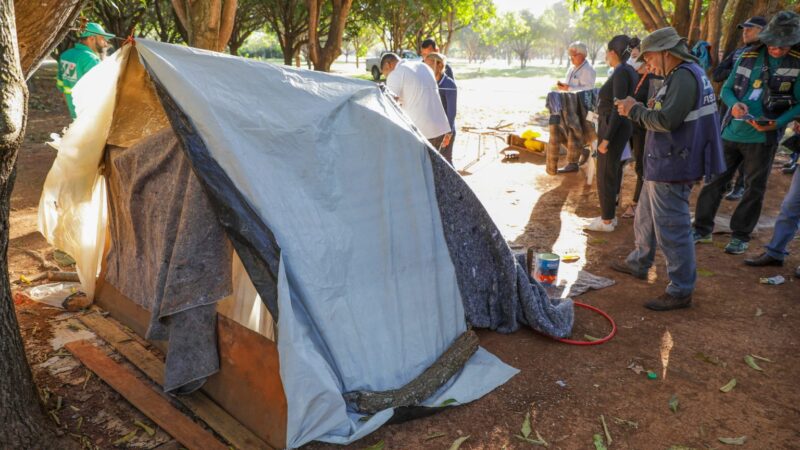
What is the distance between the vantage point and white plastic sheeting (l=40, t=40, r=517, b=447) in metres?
2.75

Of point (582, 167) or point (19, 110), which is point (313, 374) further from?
point (582, 167)

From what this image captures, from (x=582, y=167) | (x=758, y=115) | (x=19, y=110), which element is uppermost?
(x=19, y=110)

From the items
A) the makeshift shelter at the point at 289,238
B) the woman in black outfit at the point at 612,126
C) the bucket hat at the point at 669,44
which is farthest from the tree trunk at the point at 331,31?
the bucket hat at the point at 669,44

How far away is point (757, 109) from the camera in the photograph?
5.00 m

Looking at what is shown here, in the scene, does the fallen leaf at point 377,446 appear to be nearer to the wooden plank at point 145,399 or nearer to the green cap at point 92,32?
the wooden plank at point 145,399

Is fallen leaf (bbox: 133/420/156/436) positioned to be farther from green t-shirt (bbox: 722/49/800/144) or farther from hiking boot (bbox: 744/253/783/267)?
green t-shirt (bbox: 722/49/800/144)

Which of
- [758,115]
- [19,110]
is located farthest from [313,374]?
[758,115]

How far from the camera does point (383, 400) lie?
297 centimetres

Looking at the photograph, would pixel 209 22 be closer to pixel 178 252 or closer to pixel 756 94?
pixel 178 252

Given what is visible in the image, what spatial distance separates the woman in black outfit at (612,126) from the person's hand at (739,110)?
914 mm

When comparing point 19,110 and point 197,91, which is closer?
point 19,110

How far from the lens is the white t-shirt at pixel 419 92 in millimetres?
6059

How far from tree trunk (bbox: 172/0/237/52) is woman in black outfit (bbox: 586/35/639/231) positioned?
3.88m

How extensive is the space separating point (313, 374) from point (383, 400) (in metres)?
0.49
